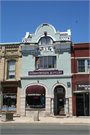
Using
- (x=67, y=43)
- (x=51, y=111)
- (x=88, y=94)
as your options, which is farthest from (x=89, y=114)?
(x=67, y=43)

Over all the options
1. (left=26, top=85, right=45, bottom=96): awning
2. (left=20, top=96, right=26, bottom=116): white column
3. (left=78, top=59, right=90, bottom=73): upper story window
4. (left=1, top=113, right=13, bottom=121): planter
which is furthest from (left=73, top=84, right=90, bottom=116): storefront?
(left=1, top=113, right=13, bottom=121): planter

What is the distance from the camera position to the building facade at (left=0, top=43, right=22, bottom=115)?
62.9ft

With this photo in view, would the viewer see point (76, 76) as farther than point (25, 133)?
Yes

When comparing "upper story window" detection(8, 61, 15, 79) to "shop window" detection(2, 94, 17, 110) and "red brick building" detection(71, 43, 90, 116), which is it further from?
"red brick building" detection(71, 43, 90, 116)

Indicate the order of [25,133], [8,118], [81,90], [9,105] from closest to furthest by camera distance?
[25,133]
[8,118]
[81,90]
[9,105]

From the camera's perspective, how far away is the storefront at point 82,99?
18.1m

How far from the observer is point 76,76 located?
1847 cm

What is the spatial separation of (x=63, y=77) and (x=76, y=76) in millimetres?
1487

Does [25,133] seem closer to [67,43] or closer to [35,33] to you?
[67,43]

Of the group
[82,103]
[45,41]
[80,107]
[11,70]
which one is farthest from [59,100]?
[45,41]

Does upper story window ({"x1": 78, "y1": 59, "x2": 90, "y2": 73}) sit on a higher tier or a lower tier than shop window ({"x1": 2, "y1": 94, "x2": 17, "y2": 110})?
higher

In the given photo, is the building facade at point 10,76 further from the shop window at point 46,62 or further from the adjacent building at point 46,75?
the shop window at point 46,62

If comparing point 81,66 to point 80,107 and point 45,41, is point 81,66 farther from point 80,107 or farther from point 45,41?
point 45,41

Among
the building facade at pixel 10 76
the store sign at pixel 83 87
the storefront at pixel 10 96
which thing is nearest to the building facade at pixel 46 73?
the building facade at pixel 10 76
